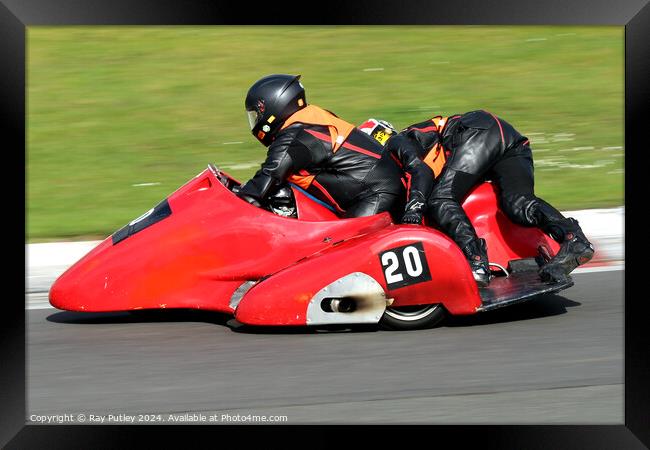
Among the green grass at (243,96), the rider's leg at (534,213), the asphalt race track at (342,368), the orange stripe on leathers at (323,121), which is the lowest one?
the asphalt race track at (342,368)

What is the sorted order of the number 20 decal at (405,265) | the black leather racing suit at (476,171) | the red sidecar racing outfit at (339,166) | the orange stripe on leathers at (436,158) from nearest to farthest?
1. the number 20 decal at (405,265)
2. the black leather racing suit at (476,171)
3. the red sidecar racing outfit at (339,166)
4. the orange stripe on leathers at (436,158)

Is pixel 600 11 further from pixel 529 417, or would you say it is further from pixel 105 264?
pixel 105 264

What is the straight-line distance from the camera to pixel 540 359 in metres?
5.91

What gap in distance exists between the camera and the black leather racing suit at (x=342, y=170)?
6.78 m

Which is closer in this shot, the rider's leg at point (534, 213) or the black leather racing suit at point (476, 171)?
the rider's leg at point (534, 213)

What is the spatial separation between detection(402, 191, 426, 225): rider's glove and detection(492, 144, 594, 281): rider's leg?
0.68m

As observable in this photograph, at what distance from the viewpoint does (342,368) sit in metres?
5.76

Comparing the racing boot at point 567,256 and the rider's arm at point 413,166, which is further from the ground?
the rider's arm at point 413,166

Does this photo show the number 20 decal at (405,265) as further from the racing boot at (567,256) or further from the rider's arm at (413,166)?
the racing boot at (567,256)

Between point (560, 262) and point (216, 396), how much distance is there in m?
2.41

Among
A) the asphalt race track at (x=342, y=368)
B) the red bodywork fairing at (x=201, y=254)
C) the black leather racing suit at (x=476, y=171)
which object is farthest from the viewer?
the black leather racing suit at (x=476, y=171)

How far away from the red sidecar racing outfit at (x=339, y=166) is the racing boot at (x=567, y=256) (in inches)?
43.2

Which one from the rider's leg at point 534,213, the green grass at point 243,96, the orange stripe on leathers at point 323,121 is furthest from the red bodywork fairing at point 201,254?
the green grass at point 243,96

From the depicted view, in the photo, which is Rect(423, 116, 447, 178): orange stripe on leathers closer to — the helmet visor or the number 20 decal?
the number 20 decal
